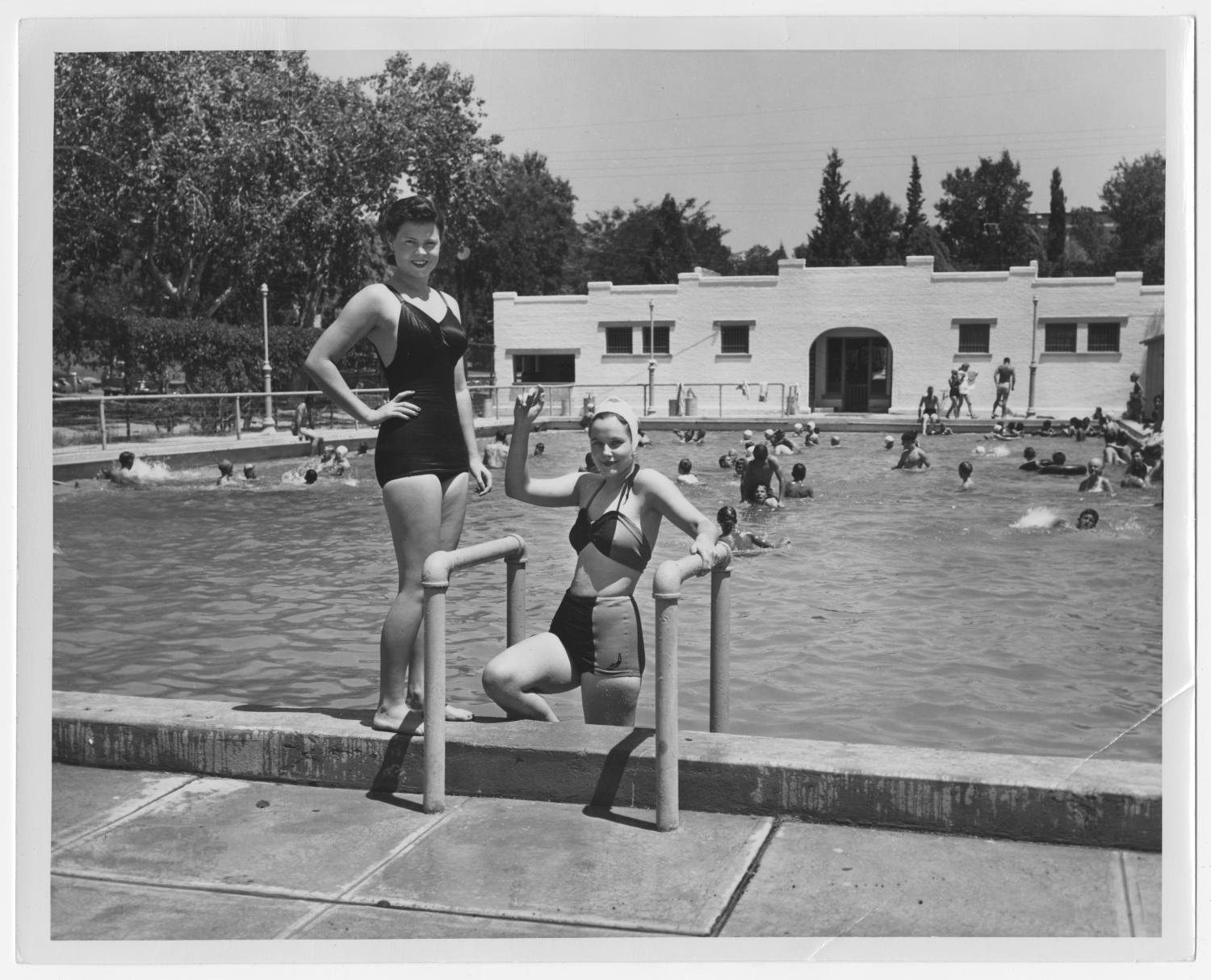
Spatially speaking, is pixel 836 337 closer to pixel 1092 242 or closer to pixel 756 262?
pixel 1092 242

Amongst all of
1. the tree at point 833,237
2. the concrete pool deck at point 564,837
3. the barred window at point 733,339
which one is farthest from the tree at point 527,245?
the concrete pool deck at point 564,837

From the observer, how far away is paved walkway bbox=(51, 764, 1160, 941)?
3.78 meters

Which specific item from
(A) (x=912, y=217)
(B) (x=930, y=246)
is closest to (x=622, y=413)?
(B) (x=930, y=246)

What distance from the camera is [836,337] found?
1763 inches

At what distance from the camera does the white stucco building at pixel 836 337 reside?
41.5 m

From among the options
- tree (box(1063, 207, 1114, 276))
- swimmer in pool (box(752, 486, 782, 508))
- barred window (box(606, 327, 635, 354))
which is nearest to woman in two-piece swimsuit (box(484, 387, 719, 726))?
swimmer in pool (box(752, 486, 782, 508))

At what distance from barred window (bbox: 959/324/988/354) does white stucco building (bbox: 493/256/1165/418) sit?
52 mm

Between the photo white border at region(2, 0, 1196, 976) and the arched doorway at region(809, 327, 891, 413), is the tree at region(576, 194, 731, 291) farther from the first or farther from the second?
the photo white border at region(2, 0, 1196, 976)

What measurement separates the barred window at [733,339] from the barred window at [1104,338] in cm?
1100

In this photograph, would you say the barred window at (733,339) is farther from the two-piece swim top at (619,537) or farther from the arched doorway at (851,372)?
the two-piece swim top at (619,537)

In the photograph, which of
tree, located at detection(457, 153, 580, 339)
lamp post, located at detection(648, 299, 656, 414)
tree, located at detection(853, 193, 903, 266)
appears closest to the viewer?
lamp post, located at detection(648, 299, 656, 414)

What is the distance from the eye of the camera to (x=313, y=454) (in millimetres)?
24922

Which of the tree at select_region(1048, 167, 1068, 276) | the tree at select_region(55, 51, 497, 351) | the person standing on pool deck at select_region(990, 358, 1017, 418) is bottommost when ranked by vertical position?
the person standing on pool deck at select_region(990, 358, 1017, 418)

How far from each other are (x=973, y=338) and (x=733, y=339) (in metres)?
7.84
